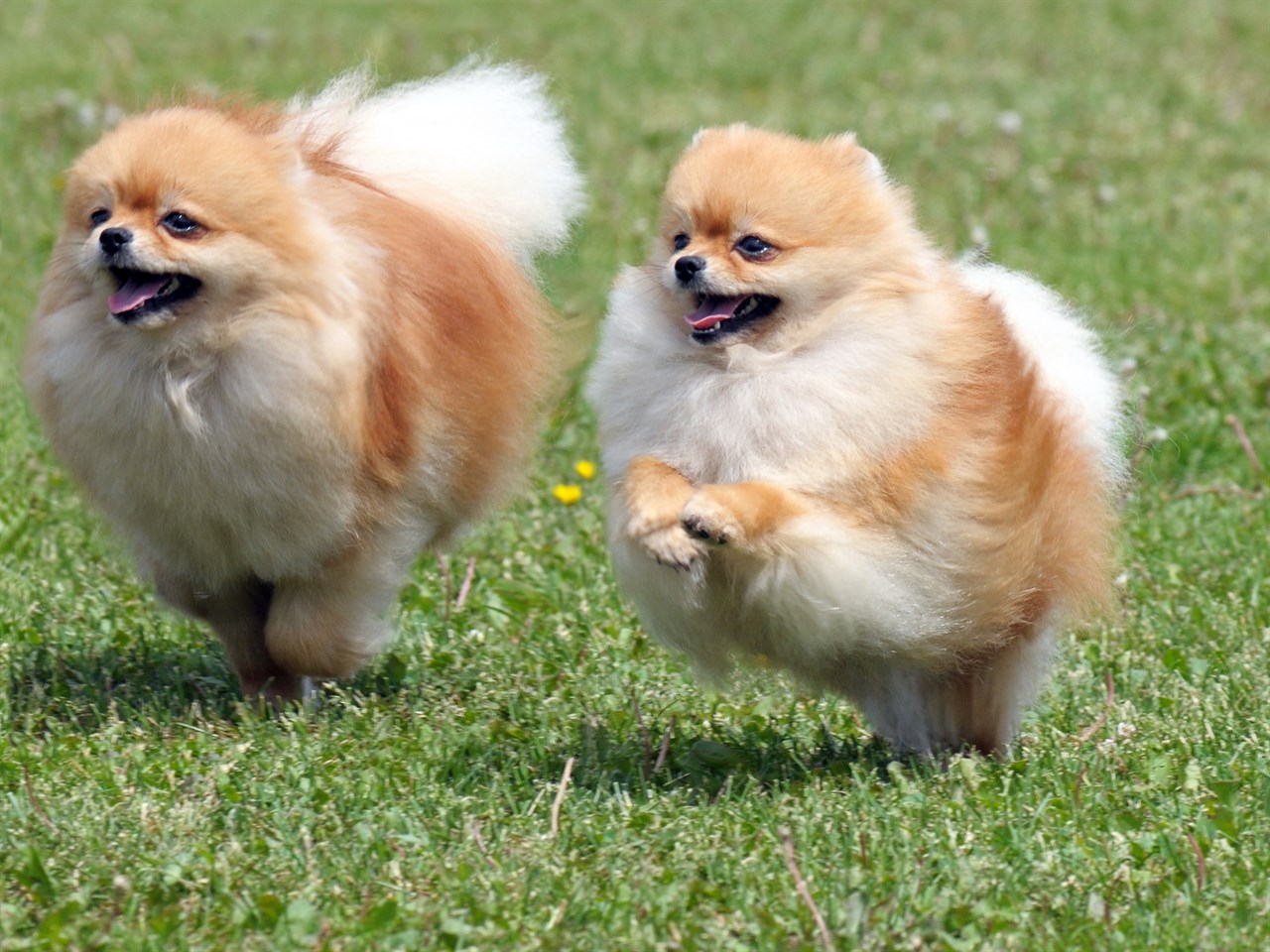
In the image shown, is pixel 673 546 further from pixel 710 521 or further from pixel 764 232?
pixel 764 232

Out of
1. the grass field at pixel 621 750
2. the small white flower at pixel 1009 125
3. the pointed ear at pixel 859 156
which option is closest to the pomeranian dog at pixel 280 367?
the grass field at pixel 621 750

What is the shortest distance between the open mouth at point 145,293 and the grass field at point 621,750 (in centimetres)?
85

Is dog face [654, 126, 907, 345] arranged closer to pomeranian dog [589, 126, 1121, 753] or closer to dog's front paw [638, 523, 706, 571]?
pomeranian dog [589, 126, 1121, 753]

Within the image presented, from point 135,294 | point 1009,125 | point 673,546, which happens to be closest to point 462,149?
point 135,294

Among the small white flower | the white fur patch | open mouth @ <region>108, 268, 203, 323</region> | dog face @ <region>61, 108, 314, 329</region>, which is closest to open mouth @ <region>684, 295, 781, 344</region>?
the white fur patch

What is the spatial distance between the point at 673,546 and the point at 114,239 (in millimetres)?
1532

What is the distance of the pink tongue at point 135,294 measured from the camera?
425 centimetres

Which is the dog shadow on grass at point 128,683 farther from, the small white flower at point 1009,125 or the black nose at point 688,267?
the small white flower at point 1009,125

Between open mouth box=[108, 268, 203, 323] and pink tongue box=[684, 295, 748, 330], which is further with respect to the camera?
open mouth box=[108, 268, 203, 323]

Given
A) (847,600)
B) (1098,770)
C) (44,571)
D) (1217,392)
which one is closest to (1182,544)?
(1217,392)

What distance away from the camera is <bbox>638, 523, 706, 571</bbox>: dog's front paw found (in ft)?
12.2

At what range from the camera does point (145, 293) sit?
4.27 metres

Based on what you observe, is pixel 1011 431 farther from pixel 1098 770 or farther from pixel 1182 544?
pixel 1182 544

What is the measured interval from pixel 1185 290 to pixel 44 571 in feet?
16.7
